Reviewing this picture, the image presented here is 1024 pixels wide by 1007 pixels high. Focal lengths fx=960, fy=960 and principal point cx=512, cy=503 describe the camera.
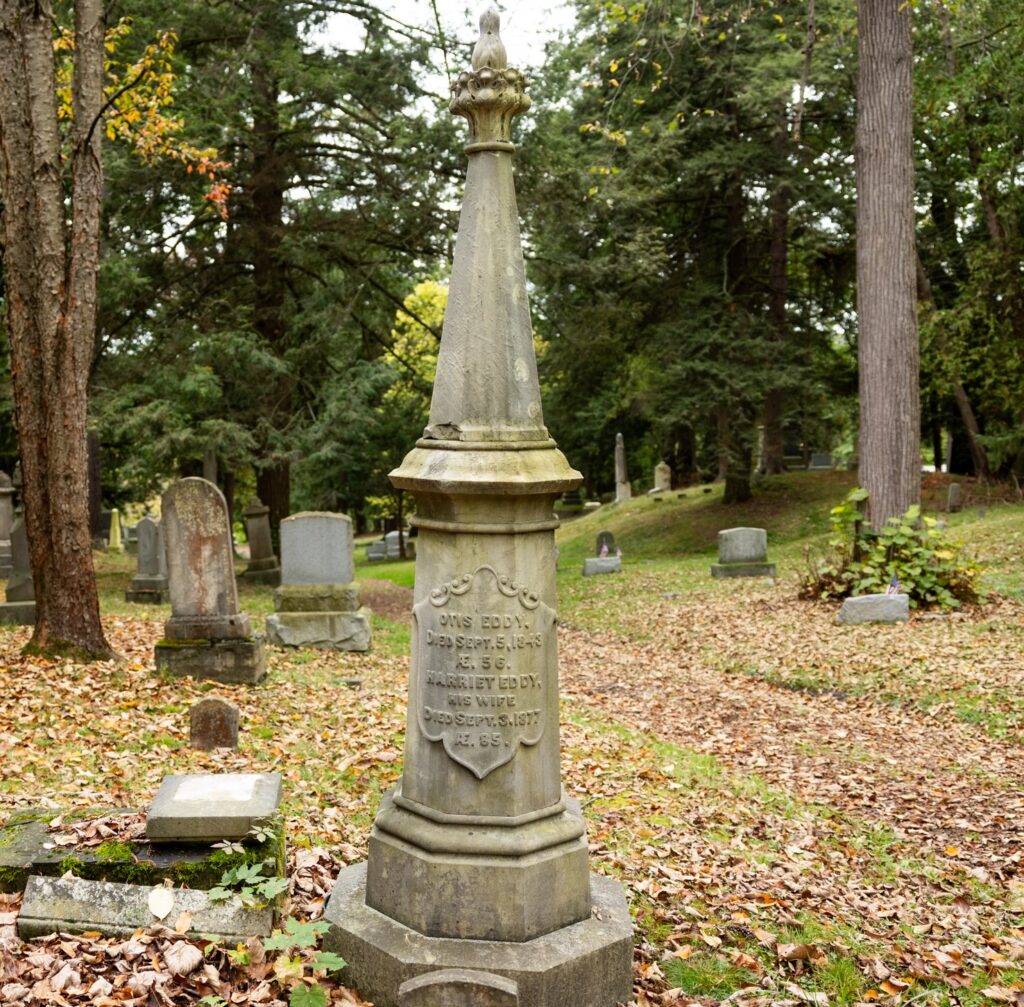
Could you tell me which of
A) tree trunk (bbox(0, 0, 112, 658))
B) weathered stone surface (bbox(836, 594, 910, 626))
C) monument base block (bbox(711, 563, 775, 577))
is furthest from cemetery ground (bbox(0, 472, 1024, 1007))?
monument base block (bbox(711, 563, 775, 577))

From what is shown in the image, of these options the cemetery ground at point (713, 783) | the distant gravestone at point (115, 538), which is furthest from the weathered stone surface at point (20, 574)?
the distant gravestone at point (115, 538)

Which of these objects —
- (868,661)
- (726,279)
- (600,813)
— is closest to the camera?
(600,813)

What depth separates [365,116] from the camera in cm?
1748

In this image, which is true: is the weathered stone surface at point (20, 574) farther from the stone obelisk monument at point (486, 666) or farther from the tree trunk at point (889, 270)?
the tree trunk at point (889, 270)

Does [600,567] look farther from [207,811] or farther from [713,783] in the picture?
[207,811]

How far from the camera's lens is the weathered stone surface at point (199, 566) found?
9.00m

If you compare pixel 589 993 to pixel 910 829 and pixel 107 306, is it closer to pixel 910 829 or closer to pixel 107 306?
pixel 910 829

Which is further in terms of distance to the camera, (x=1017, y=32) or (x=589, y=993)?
(x=1017, y=32)

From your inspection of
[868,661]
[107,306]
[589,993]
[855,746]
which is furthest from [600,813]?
[107,306]

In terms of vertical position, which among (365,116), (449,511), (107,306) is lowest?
(449,511)

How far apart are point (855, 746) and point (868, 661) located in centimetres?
237

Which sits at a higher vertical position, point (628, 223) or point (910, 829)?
point (628, 223)

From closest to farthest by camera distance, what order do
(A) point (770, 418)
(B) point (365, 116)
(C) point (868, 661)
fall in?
(C) point (868, 661)
(B) point (365, 116)
(A) point (770, 418)

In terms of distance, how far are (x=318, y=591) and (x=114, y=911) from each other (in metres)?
8.16
